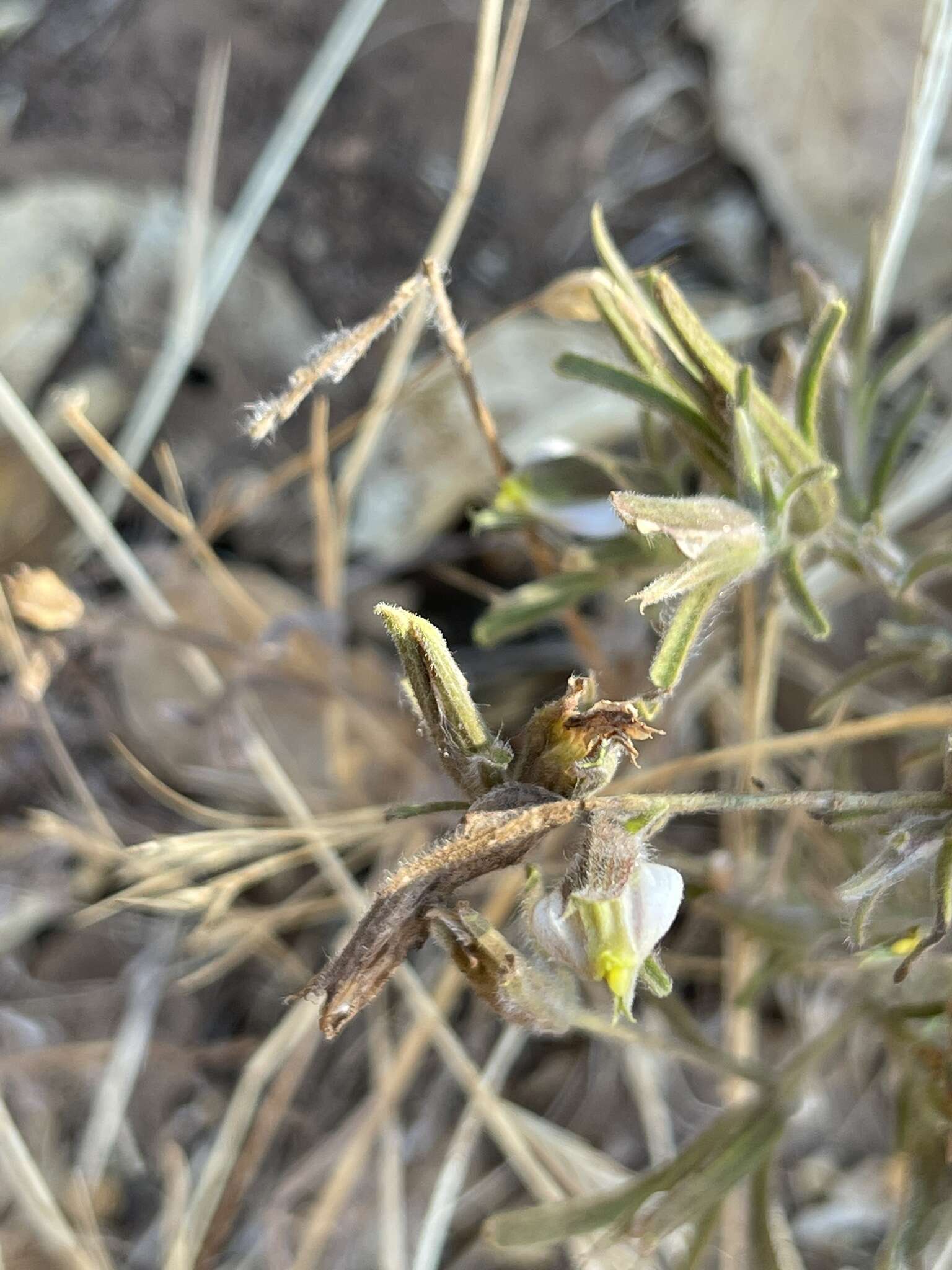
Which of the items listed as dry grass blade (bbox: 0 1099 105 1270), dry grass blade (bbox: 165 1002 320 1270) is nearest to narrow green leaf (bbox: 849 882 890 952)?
dry grass blade (bbox: 165 1002 320 1270)

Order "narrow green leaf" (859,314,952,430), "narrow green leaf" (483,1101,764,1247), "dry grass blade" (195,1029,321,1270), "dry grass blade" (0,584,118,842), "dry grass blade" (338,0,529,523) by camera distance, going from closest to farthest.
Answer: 1. "narrow green leaf" (483,1101,764,1247)
2. "narrow green leaf" (859,314,952,430)
3. "dry grass blade" (338,0,529,523)
4. "dry grass blade" (0,584,118,842)
5. "dry grass blade" (195,1029,321,1270)

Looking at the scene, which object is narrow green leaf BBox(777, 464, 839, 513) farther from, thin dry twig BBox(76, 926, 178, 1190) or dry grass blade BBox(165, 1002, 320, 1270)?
thin dry twig BBox(76, 926, 178, 1190)

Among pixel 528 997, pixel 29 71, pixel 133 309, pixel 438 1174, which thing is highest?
pixel 29 71

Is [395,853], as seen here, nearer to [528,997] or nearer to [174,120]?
[528,997]

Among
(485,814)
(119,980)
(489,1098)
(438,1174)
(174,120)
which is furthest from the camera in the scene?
(174,120)

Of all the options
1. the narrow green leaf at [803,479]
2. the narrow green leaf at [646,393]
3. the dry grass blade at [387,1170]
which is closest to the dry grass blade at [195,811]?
the dry grass blade at [387,1170]

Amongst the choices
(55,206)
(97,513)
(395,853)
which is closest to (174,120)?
(55,206)

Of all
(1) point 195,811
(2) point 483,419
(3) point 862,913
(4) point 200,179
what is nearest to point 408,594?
(1) point 195,811
